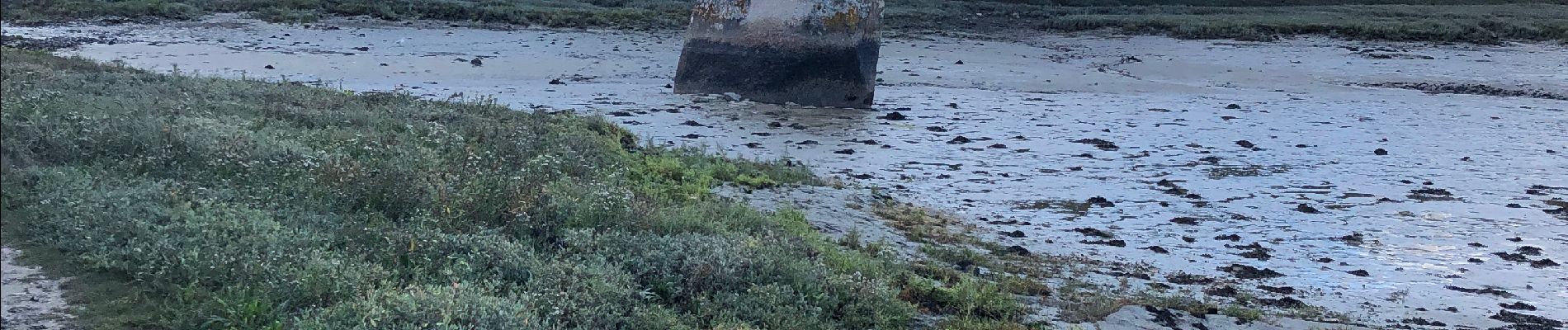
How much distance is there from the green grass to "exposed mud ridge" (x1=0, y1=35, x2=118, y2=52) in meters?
10.3

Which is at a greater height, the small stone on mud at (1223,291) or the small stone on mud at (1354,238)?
the small stone on mud at (1223,291)

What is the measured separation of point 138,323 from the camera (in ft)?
14.6

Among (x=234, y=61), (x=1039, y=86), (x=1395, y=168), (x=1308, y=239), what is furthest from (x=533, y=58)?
(x=1308, y=239)

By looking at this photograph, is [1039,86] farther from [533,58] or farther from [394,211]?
[394,211]

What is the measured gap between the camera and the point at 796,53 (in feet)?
47.4

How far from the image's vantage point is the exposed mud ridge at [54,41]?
1759 cm

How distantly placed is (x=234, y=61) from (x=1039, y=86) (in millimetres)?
9968

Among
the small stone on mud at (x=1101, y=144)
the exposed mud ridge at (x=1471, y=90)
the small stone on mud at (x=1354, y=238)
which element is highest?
the small stone on mud at (x=1354, y=238)

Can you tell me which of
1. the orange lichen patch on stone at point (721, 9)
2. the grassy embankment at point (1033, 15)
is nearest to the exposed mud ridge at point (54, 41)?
the grassy embankment at point (1033, 15)

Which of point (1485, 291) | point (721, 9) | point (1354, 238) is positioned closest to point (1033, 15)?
point (721, 9)

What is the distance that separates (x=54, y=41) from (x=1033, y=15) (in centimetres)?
2323

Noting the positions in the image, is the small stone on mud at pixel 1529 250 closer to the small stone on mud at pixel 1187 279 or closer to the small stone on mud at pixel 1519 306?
the small stone on mud at pixel 1519 306

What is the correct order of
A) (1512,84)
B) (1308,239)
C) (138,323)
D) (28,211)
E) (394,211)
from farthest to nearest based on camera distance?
(1512,84)
(1308,239)
(394,211)
(28,211)
(138,323)

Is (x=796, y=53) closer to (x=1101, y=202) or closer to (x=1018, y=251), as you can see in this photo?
(x=1101, y=202)
